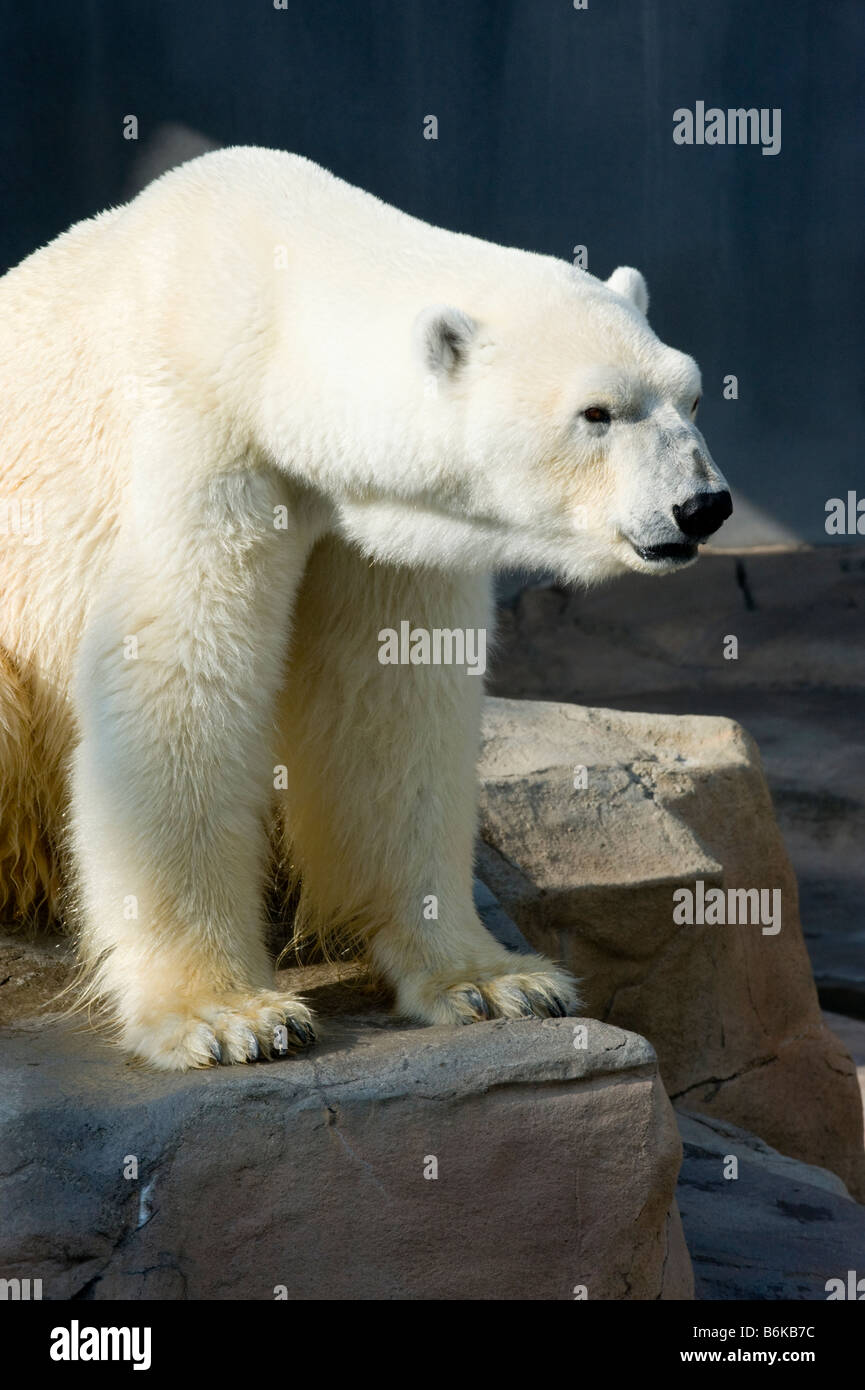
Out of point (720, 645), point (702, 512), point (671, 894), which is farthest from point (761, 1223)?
point (720, 645)

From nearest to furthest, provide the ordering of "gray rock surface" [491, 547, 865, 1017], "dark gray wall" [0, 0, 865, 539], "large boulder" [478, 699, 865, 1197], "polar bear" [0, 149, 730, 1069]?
"polar bear" [0, 149, 730, 1069]
"large boulder" [478, 699, 865, 1197]
"dark gray wall" [0, 0, 865, 539]
"gray rock surface" [491, 547, 865, 1017]

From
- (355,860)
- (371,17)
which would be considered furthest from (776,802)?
(355,860)

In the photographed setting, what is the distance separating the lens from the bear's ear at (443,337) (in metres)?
2.56

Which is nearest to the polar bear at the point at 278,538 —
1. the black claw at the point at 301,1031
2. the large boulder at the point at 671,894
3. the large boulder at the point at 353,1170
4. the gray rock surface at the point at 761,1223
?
the black claw at the point at 301,1031

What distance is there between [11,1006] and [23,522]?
38.7 inches

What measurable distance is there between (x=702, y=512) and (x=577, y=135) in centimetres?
713

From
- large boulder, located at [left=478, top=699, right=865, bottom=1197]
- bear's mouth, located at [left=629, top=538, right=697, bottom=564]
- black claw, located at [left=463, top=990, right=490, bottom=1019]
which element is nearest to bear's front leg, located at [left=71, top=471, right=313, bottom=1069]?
black claw, located at [left=463, top=990, right=490, bottom=1019]

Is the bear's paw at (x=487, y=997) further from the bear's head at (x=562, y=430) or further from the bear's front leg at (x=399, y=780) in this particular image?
the bear's head at (x=562, y=430)

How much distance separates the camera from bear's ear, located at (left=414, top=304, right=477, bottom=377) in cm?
256

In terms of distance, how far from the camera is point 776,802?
821 centimetres

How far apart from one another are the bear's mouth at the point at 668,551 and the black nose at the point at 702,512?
1.3 inches

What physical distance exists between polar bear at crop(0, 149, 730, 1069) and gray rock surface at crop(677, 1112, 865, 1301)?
0.91 m

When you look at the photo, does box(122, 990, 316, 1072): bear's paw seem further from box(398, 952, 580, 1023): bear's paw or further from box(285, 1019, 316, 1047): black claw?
box(398, 952, 580, 1023): bear's paw

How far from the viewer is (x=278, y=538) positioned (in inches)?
113
